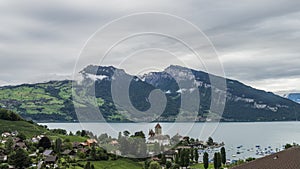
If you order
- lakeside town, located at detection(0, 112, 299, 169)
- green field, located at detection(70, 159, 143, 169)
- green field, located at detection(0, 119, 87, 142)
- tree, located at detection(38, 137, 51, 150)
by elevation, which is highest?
green field, located at detection(0, 119, 87, 142)

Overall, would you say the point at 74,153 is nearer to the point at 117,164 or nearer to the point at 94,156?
the point at 94,156

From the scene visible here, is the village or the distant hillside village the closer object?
the village

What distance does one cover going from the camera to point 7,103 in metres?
190

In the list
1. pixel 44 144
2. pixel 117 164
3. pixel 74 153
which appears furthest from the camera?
pixel 44 144

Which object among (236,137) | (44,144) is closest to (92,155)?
(44,144)

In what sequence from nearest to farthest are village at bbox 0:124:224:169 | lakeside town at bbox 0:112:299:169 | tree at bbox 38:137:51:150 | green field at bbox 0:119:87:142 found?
village at bbox 0:124:224:169, lakeside town at bbox 0:112:299:169, tree at bbox 38:137:51:150, green field at bbox 0:119:87:142

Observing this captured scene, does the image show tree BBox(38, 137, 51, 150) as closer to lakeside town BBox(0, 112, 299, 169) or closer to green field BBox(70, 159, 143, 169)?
lakeside town BBox(0, 112, 299, 169)

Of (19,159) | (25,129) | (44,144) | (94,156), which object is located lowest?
(94,156)

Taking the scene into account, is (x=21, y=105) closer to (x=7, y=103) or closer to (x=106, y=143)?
(x=7, y=103)

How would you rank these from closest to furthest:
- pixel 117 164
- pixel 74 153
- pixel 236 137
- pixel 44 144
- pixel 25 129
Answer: pixel 117 164
pixel 74 153
pixel 44 144
pixel 25 129
pixel 236 137

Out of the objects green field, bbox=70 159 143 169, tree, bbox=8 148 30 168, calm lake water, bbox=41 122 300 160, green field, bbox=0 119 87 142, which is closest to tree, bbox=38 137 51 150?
calm lake water, bbox=41 122 300 160

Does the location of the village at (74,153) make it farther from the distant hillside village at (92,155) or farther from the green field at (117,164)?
the green field at (117,164)

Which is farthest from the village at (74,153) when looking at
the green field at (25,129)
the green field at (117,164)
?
the green field at (25,129)

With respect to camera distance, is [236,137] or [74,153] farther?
[236,137]
